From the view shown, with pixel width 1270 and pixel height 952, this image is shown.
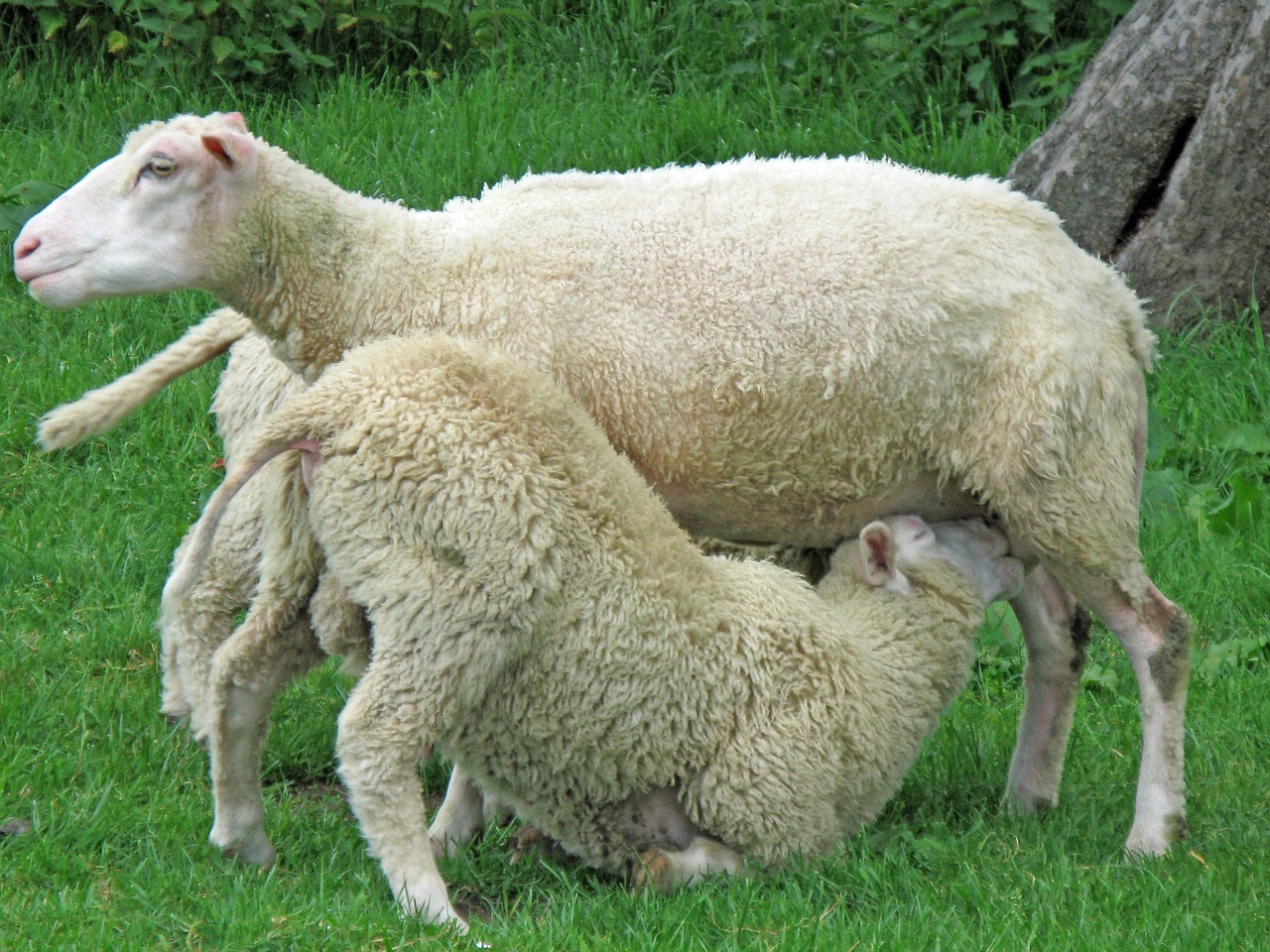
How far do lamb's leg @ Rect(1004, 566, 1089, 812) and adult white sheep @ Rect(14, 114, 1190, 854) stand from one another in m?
0.33

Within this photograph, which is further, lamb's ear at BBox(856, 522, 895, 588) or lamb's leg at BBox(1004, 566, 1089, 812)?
lamb's leg at BBox(1004, 566, 1089, 812)

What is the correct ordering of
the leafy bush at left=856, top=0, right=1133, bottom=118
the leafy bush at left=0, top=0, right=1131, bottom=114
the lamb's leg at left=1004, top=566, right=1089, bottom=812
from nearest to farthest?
the lamb's leg at left=1004, top=566, right=1089, bottom=812, the leafy bush at left=856, top=0, right=1133, bottom=118, the leafy bush at left=0, top=0, right=1131, bottom=114

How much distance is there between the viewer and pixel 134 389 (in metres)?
4.43

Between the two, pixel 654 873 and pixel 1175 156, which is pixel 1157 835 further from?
pixel 1175 156

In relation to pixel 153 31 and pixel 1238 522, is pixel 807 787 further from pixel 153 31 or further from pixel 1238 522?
pixel 153 31

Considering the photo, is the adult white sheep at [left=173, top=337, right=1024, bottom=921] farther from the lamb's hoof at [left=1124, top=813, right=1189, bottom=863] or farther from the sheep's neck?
the lamb's hoof at [left=1124, top=813, right=1189, bottom=863]

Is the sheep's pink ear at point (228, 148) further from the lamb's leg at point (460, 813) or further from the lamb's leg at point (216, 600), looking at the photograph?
the lamb's leg at point (460, 813)

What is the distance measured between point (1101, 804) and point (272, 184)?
263 centimetres

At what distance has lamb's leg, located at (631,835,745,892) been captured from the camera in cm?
384

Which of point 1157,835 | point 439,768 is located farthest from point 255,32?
point 1157,835

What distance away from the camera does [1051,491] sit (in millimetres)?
4035

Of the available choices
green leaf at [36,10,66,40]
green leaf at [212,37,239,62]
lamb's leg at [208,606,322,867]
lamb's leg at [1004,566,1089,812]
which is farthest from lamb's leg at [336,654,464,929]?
green leaf at [36,10,66,40]

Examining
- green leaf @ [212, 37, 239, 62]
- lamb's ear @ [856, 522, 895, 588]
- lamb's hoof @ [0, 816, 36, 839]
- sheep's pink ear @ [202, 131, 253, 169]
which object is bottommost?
lamb's hoof @ [0, 816, 36, 839]

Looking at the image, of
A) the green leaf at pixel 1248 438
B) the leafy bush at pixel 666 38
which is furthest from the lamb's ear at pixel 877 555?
the leafy bush at pixel 666 38
